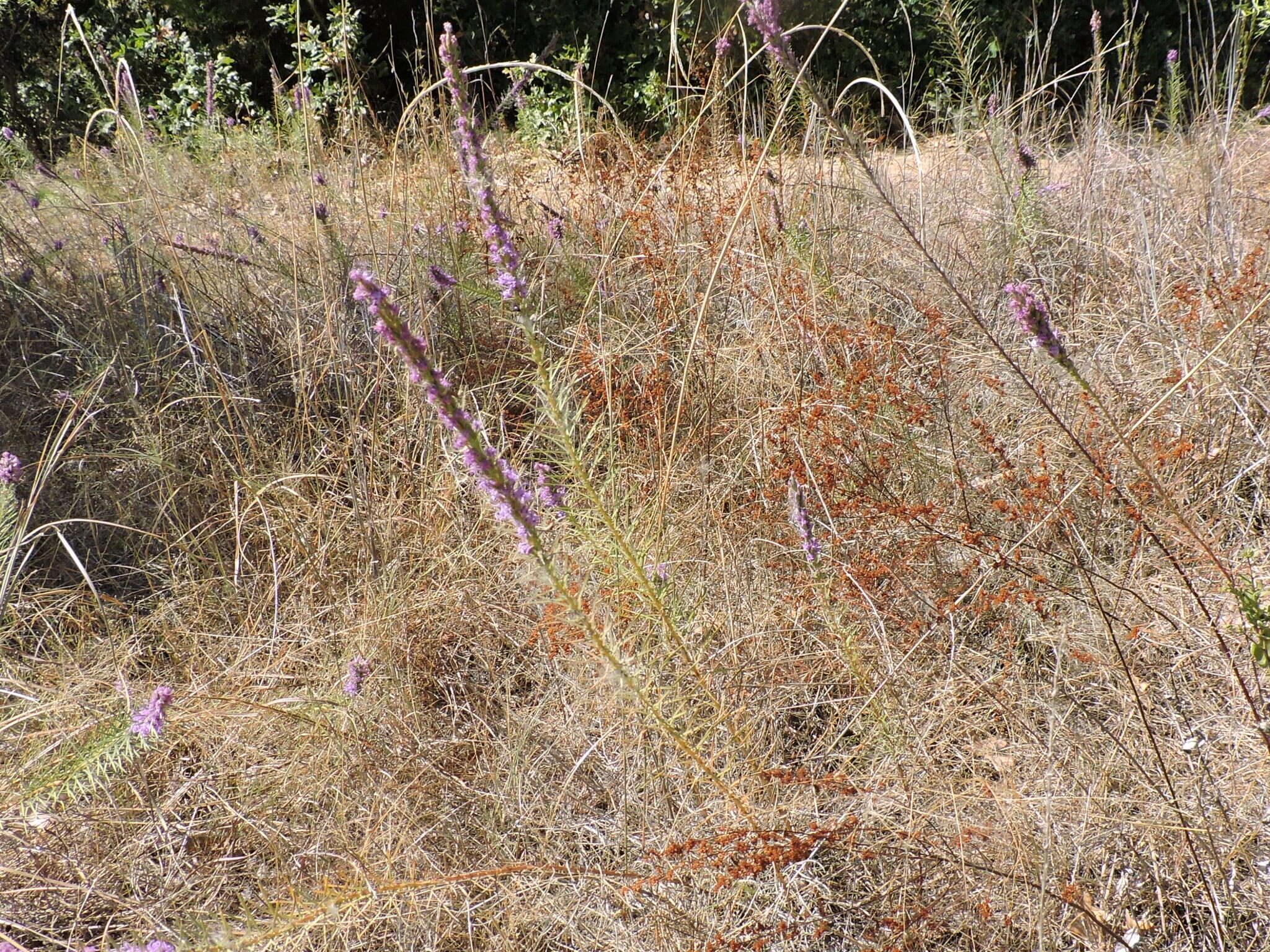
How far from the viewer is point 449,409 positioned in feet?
3.12

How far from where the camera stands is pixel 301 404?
2602 mm

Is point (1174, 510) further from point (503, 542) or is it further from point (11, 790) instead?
point (11, 790)

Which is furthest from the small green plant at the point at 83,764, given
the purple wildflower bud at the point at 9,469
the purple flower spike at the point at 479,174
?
the purple flower spike at the point at 479,174

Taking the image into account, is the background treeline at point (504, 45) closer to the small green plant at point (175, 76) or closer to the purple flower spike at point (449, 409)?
the small green plant at point (175, 76)

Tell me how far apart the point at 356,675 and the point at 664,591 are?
0.81 m

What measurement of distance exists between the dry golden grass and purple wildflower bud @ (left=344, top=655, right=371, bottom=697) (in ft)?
0.13

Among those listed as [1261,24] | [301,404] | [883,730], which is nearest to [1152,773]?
[883,730]

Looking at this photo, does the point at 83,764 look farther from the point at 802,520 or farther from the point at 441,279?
the point at 441,279

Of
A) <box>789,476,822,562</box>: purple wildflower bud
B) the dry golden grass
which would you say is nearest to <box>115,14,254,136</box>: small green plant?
the dry golden grass

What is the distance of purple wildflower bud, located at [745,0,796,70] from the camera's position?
1.27m

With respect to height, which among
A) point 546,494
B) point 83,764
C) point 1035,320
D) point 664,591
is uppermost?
point 1035,320

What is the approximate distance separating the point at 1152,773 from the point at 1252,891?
22cm

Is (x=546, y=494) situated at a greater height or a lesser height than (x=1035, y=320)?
lesser

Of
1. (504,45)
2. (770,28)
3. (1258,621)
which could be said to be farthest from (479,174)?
(504,45)
